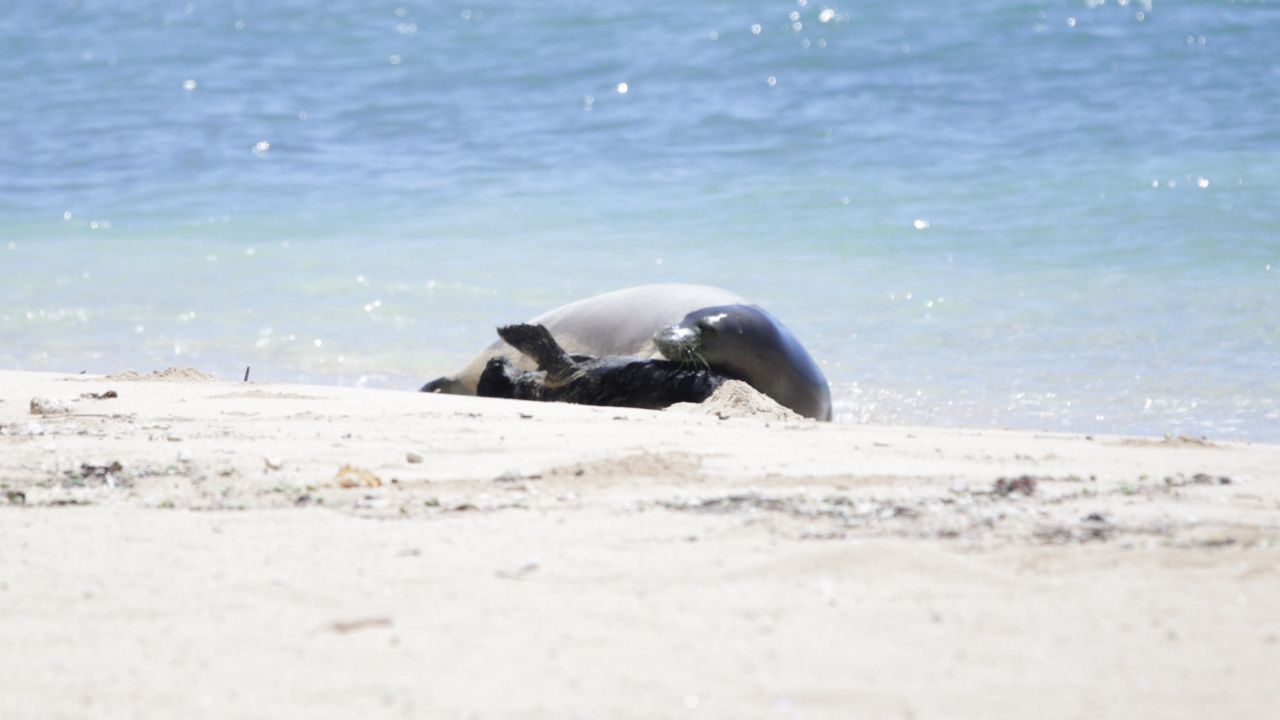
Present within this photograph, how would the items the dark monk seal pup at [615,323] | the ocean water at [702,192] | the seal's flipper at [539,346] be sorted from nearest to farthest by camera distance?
the seal's flipper at [539,346] < the dark monk seal pup at [615,323] < the ocean water at [702,192]

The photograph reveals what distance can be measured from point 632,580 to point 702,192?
338 inches

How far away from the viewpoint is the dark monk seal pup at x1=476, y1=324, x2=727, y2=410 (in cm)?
529

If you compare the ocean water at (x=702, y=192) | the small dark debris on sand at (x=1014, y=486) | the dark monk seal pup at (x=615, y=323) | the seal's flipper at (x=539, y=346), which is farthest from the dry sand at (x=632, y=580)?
Answer: the ocean water at (x=702, y=192)

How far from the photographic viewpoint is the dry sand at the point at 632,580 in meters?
1.87

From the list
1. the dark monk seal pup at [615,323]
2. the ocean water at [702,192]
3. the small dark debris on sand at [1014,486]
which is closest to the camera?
the small dark debris on sand at [1014,486]

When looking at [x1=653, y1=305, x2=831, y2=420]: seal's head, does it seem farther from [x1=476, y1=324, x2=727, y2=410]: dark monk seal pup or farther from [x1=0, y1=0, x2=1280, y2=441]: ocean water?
[x1=0, y1=0, x2=1280, y2=441]: ocean water

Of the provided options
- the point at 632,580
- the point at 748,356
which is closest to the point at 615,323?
the point at 748,356

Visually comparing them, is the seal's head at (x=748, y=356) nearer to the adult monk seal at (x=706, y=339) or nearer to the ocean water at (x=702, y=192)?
the adult monk seal at (x=706, y=339)

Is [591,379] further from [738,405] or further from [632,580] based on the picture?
[632,580]

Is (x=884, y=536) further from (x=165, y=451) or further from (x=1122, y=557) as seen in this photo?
(x=165, y=451)

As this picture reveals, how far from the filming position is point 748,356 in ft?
17.7

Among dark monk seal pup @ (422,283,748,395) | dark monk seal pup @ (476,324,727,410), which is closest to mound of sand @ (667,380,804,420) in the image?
dark monk seal pup @ (476,324,727,410)

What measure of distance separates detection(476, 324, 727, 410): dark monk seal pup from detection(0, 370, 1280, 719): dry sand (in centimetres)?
152

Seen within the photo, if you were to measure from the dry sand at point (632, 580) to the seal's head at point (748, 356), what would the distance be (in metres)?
1.59
